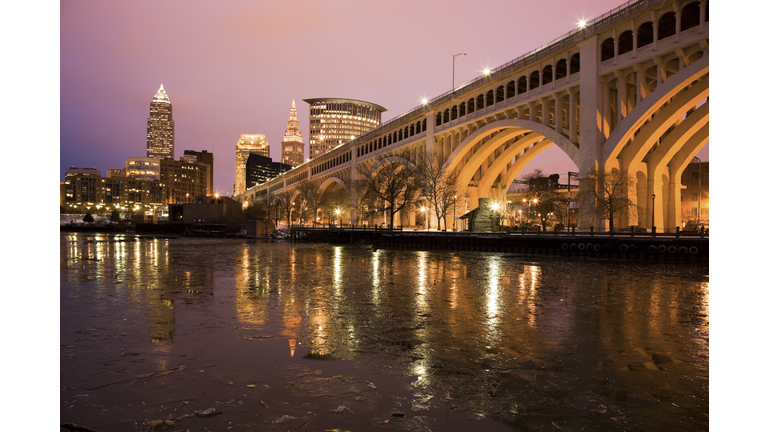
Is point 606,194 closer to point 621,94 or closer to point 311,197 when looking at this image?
point 621,94

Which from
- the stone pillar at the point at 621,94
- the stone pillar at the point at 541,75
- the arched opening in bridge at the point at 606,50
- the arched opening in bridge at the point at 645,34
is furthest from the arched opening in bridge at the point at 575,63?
the arched opening in bridge at the point at 645,34

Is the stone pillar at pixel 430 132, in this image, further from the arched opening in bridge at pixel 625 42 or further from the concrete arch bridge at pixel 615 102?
the arched opening in bridge at pixel 625 42

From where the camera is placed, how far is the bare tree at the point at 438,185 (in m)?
56.3

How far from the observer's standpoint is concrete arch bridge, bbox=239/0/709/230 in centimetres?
3272

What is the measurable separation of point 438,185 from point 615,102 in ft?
79.2

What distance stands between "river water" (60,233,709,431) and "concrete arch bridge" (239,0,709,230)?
2699cm

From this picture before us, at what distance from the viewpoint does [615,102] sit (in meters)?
40.2

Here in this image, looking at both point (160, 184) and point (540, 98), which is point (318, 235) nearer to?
point (540, 98)

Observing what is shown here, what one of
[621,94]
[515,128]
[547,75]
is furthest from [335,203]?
[621,94]

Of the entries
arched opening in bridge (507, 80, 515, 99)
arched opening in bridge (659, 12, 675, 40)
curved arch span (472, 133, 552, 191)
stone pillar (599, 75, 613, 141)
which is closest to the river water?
stone pillar (599, 75, 613, 141)

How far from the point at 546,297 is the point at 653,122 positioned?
31.7 metres

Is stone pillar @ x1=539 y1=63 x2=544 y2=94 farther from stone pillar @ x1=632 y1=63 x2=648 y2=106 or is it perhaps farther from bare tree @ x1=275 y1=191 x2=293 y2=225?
bare tree @ x1=275 y1=191 x2=293 y2=225
